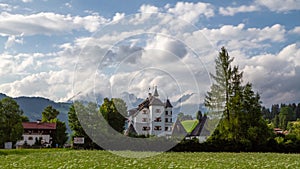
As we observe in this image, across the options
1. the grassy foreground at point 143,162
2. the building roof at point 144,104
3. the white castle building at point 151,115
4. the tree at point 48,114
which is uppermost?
the tree at point 48,114

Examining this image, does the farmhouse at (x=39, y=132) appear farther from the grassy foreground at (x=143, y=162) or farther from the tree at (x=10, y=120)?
the grassy foreground at (x=143, y=162)

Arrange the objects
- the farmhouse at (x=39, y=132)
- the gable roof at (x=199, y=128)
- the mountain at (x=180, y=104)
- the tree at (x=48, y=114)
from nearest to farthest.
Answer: the mountain at (x=180, y=104) < the gable roof at (x=199, y=128) < the farmhouse at (x=39, y=132) < the tree at (x=48, y=114)

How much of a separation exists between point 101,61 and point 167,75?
4.49 metres

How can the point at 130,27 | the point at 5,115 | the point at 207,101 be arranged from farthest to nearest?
1. the point at 5,115
2. the point at 207,101
3. the point at 130,27

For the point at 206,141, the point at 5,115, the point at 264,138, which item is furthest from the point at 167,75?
the point at 5,115

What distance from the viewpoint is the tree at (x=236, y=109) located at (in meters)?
55.5

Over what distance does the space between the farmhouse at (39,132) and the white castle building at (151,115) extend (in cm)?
7946

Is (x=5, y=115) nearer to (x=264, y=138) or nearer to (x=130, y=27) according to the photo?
(x=264, y=138)

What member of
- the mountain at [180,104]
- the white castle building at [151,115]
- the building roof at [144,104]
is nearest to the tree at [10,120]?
the white castle building at [151,115]

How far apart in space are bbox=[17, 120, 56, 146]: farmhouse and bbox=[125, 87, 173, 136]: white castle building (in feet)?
261

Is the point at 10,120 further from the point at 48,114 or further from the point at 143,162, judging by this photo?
the point at 48,114

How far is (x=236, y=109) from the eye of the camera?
5694 centimetres

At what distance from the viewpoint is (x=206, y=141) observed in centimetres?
5338

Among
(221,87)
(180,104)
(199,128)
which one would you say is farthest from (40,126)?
(180,104)
